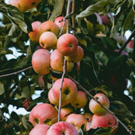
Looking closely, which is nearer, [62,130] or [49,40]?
[62,130]

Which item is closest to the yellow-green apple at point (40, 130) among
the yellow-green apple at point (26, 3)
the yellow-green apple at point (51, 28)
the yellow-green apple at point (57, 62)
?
the yellow-green apple at point (57, 62)

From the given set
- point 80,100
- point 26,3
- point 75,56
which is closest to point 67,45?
point 75,56

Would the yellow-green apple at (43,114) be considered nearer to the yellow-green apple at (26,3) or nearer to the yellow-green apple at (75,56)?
the yellow-green apple at (75,56)

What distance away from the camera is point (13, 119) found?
1.68m

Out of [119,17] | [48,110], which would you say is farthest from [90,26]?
[48,110]

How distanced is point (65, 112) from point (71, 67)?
0.15m

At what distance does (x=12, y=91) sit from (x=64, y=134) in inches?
41.9

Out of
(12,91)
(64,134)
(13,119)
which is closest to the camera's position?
(64,134)

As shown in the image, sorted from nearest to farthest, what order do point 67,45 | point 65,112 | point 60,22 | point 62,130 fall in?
point 62,130 < point 67,45 < point 65,112 < point 60,22

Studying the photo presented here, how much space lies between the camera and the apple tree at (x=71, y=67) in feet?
3.67

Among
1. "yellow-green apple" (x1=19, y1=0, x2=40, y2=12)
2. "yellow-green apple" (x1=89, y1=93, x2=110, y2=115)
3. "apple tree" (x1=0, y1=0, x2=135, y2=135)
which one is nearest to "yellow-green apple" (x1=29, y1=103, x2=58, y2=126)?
"apple tree" (x1=0, y1=0, x2=135, y2=135)

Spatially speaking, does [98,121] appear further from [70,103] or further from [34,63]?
[34,63]

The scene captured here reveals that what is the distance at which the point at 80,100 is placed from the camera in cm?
117

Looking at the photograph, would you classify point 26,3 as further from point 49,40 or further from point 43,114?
point 43,114
